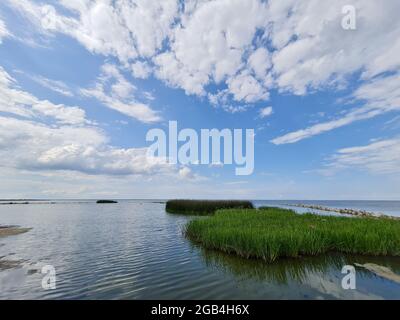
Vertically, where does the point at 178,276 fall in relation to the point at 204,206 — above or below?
below

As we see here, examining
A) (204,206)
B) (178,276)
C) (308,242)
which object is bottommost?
(178,276)

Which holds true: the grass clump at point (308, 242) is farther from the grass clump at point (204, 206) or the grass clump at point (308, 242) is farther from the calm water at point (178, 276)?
the grass clump at point (204, 206)

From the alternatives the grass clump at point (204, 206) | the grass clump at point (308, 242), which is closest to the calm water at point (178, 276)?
the grass clump at point (308, 242)

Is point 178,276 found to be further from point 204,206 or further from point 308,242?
point 204,206

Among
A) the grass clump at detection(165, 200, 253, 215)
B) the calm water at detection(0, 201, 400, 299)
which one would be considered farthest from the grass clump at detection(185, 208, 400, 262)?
the grass clump at detection(165, 200, 253, 215)

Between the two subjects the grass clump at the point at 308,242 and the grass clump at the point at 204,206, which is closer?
the grass clump at the point at 308,242

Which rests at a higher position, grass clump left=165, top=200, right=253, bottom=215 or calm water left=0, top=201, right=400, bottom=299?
grass clump left=165, top=200, right=253, bottom=215

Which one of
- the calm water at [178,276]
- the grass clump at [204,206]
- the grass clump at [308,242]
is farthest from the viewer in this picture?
the grass clump at [204,206]

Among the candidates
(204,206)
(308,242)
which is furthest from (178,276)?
(204,206)

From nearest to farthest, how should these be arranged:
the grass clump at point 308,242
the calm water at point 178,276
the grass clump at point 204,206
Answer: the calm water at point 178,276, the grass clump at point 308,242, the grass clump at point 204,206

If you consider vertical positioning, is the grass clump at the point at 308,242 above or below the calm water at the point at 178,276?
above

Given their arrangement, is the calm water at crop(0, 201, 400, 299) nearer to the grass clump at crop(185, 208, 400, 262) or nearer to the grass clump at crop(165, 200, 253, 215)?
the grass clump at crop(185, 208, 400, 262)
